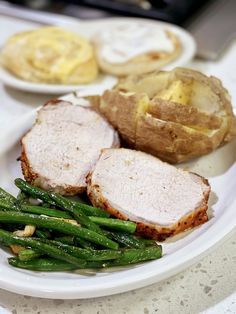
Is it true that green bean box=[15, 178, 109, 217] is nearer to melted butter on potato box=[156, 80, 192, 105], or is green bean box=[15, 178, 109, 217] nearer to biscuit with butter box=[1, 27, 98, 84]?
melted butter on potato box=[156, 80, 192, 105]

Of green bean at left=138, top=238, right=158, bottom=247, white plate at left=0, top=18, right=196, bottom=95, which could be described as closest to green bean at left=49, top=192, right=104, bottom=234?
green bean at left=138, top=238, right=158, bottom=247

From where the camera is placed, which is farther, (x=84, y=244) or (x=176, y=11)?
(x=176, y=11)

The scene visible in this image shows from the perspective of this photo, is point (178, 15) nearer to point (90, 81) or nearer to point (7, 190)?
point (90, 81)

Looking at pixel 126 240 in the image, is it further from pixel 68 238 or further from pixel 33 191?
pixel 33 191

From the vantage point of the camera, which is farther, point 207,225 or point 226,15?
point 226,15

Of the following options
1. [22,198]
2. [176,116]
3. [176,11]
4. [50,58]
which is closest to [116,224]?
[22,198]

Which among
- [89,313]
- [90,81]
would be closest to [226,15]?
[90,81]
